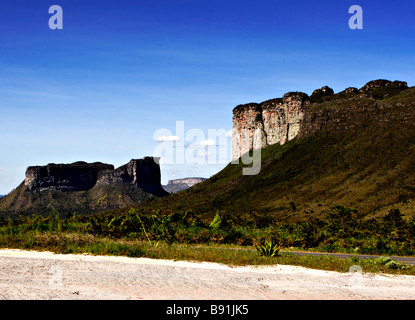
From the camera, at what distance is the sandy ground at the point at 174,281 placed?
37.4 feet

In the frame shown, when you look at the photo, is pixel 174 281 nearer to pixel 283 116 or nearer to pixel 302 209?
pixel 302 209

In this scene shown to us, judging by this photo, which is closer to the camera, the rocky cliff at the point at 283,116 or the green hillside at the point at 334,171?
the green hillside at the point at 334,171

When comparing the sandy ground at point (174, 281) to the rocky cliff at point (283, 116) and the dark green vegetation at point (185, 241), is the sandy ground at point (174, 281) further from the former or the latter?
the rocky cliff at point (283, 116)

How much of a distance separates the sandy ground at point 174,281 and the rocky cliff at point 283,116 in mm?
132261

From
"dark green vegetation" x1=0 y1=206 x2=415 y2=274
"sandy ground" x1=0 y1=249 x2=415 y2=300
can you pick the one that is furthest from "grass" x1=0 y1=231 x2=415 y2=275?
"sandy ground" x1=0 y1=249 x2=415 y2=300

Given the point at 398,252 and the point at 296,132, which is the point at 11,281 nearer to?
the point at 398,252

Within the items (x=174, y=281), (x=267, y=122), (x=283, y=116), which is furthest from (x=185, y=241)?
(x=267, y=122)

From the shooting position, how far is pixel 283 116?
164875mm

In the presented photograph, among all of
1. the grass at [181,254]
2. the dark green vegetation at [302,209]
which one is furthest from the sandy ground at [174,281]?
the dark green vegetation at [302,209]

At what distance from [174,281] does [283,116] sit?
156 meters

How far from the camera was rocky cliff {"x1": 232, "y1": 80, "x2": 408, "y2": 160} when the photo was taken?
14725 cm

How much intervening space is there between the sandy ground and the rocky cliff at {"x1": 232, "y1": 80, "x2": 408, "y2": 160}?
13226cm
